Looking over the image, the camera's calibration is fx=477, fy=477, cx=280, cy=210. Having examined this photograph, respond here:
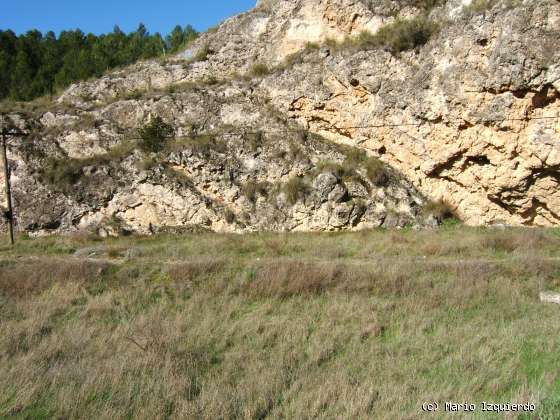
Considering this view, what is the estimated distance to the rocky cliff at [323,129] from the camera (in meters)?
17.5

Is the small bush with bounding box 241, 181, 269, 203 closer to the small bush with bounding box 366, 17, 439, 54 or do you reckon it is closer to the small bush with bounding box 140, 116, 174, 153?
the small bush with bounding box 140, 116, 174, 153

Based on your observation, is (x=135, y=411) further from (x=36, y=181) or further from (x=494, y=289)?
(x=36, y=181)

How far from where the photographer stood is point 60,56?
40.5 meters

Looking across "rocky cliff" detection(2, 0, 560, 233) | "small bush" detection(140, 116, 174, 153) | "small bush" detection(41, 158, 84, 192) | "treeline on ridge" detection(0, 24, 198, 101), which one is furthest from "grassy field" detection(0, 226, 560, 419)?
"treeline on ridge" detection(0, 24, 198, 101)

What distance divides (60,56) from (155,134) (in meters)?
24.0

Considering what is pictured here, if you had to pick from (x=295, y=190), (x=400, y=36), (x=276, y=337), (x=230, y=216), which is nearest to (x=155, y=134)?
(x=230, y=216)

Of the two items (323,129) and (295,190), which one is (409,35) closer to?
(323,129)

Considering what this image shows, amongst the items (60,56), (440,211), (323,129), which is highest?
(60,56)

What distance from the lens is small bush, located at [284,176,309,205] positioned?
2008cm

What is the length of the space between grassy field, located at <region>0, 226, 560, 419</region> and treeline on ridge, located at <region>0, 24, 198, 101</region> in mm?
24299

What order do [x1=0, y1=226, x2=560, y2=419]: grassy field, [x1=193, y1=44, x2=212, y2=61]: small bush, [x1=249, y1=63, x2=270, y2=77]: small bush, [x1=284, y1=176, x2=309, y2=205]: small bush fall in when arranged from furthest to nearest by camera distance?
[x1=193, y1=44, x2=212, y2=61]: small bush, [x1=249, y1=63, x2=270, y2=77]: small bush, [x1=284, y1=176, x2=309, y2=205]: small bush, [x1=0, y1=226, x2=560, y2=419]: grassy field

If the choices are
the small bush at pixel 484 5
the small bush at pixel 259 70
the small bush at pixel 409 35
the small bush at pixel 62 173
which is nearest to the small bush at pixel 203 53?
the small bush at pixel 259 70

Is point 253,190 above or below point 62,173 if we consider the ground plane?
below

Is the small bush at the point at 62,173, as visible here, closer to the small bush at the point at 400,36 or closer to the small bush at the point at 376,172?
the small bush at the point at 376,172
